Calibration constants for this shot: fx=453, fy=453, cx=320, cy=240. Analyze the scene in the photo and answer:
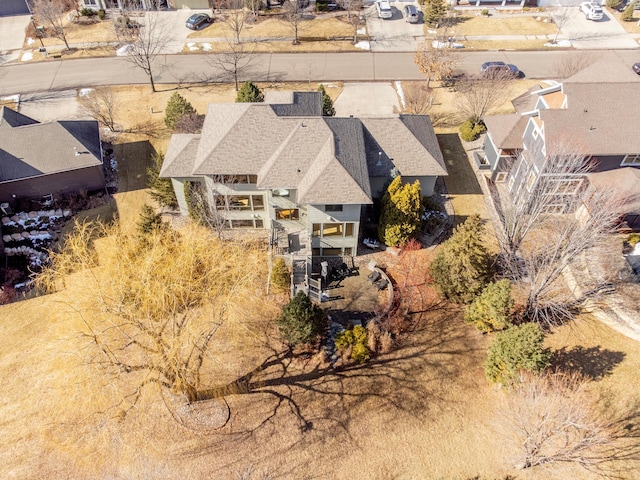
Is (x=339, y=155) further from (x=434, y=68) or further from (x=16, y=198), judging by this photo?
(x=16, y=198)

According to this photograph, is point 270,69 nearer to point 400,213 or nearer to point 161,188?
point 161,188

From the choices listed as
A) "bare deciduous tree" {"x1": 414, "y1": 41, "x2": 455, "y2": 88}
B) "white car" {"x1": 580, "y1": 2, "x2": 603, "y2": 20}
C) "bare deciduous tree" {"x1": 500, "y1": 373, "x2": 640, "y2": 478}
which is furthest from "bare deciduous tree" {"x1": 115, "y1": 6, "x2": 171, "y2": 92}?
"white car" {"x1": 580, "y1": 2, "x2": 603, "y2": 20}

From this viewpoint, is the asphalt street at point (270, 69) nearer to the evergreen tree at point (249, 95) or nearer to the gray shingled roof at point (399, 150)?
the evergreen tree at point (249, 95)

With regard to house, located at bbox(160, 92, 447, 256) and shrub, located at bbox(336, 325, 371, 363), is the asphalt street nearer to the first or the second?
house, located at bbox(160, 92, 447, 256)

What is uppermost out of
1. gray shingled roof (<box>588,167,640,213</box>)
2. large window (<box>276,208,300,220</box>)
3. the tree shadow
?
gray shingled roof (<box>588,167,640,213</box>)

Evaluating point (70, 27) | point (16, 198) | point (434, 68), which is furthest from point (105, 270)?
point (70, 27)

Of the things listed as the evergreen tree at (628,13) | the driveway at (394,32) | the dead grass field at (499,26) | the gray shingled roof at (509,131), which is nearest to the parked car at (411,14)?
the driveway at (394,32)

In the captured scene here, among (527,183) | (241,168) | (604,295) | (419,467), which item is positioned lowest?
(419,467)
